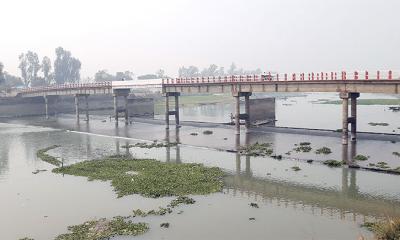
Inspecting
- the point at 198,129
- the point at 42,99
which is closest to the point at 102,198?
the point at 198,129

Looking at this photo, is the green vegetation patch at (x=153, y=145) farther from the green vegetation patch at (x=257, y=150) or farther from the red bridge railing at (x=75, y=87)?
the red bridge railing at (x=75, y=87)

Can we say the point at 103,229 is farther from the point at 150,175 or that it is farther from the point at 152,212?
the point at 150,175

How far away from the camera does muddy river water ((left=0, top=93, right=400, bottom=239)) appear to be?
25.3 meters

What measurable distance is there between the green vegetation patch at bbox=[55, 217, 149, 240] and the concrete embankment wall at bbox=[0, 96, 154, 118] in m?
75.9

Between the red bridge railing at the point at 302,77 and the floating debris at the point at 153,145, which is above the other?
the red bridge railing at the point at 302,77

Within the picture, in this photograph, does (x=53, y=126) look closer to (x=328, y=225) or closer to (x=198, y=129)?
(x=198, y=129)

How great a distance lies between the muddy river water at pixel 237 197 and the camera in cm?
2528

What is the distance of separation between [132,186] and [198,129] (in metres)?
38.1

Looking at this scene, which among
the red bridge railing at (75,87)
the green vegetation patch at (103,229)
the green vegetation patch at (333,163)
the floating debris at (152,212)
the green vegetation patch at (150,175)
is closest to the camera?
the green vegetation patch at (103,229)

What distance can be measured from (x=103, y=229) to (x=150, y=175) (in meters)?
13.3

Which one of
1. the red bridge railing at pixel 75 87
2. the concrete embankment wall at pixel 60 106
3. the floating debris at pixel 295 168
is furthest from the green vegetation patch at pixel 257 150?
the concrete embankment wall at pixel 60 106

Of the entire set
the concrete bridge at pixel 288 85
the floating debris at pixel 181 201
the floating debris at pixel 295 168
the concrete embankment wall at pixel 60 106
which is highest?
the concrete bridge at pixel 288 85

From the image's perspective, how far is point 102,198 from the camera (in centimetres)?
3206

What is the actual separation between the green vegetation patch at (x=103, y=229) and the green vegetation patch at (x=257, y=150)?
24094mm
